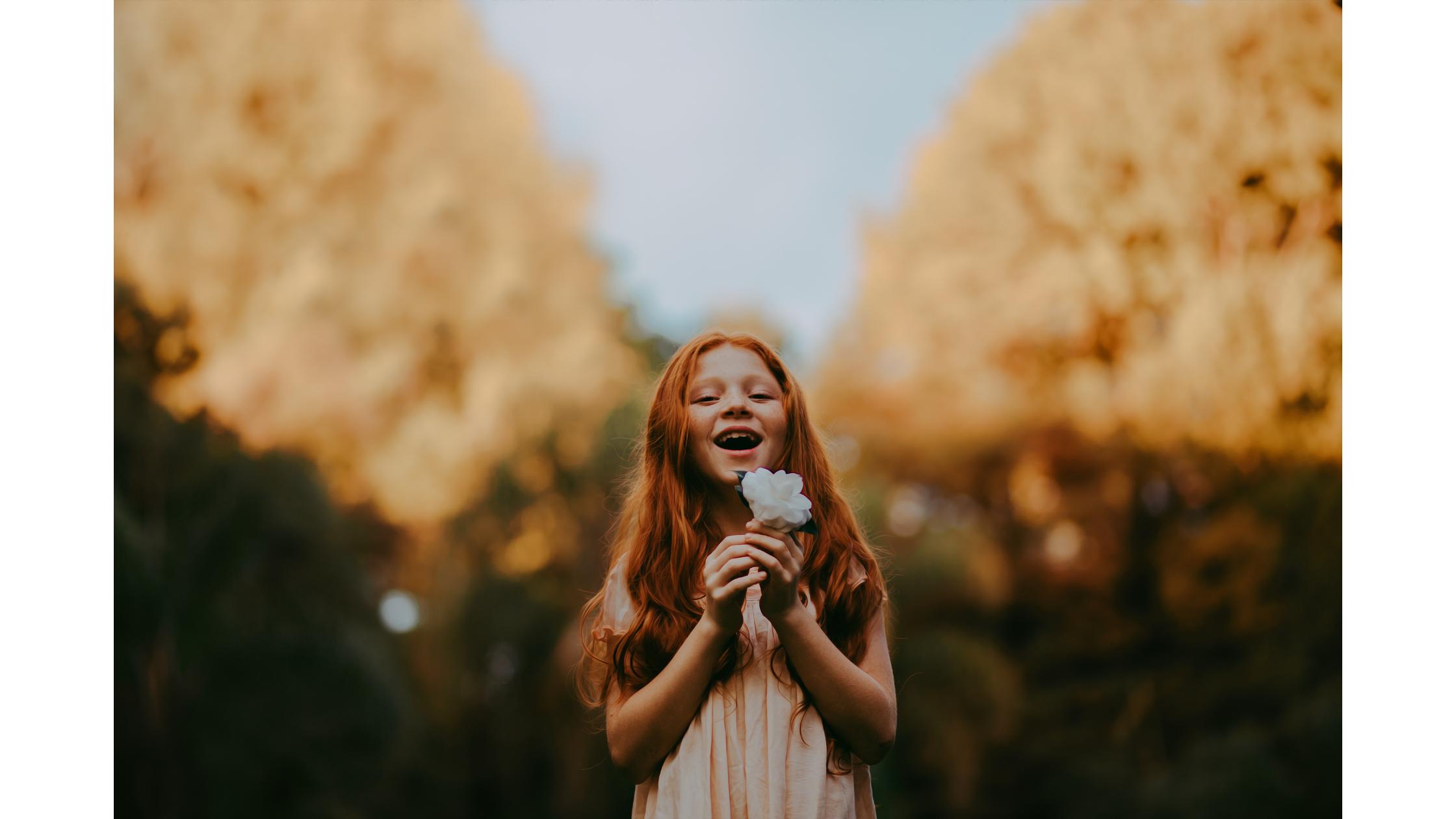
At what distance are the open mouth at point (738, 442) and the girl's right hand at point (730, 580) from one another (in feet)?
0.63

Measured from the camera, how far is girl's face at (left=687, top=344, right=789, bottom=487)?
1.55 meters

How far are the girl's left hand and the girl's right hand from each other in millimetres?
12

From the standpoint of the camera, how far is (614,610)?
157 cm

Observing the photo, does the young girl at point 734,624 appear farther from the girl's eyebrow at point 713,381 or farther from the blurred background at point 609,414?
the blurred background at point 609,414

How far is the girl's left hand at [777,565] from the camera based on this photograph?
1.36 metres

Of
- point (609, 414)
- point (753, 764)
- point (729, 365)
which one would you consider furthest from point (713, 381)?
point (609, 414)

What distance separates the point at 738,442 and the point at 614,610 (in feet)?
0.97

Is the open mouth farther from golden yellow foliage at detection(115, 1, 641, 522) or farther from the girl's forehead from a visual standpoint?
golden yellow foliage at detection(115, 1, 641, 522)

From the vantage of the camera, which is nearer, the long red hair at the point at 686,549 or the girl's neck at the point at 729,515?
the long red hair at the point at 686,549

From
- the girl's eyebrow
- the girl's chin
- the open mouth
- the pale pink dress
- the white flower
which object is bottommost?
the pale pink dress

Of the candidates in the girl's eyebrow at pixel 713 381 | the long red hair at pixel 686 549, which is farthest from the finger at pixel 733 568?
the girl's eyebrow at pixel 713 381

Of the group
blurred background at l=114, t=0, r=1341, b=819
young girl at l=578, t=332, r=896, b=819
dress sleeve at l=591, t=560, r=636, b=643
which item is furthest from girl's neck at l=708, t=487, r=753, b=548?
blurred background at l=114, t=0, r=1341, b=819

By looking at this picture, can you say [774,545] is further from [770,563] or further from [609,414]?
[609,414]

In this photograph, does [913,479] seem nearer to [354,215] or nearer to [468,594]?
[468,594]
